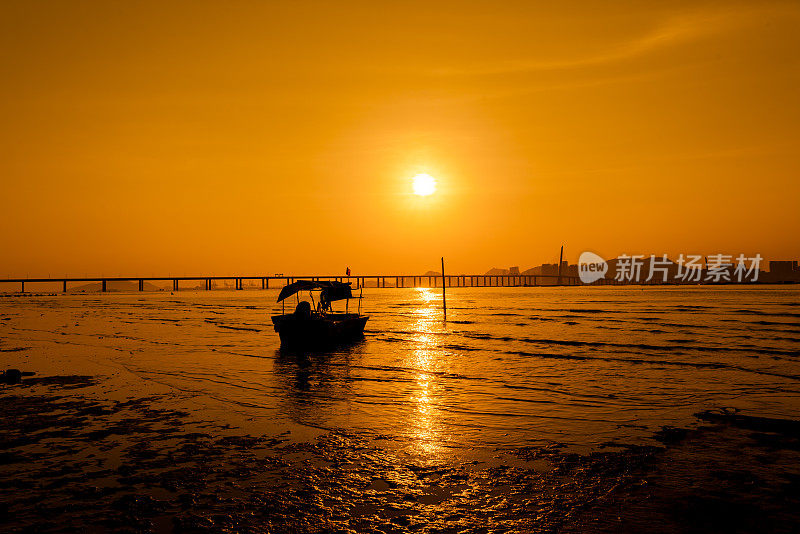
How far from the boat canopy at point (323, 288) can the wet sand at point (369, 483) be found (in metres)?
20.5

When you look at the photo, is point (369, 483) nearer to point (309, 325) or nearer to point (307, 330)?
point (309, 325)

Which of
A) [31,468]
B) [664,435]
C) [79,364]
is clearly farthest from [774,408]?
[79,364]

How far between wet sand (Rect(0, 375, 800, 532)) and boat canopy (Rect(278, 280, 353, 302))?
67.1 feet

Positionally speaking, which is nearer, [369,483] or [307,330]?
[369,483]

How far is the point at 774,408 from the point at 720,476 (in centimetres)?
851

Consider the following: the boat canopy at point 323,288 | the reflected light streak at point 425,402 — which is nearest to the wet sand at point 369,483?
the reflected light streak at point 425,402

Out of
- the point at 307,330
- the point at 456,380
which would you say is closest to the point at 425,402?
the point at 456,380

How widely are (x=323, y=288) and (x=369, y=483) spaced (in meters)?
27.2

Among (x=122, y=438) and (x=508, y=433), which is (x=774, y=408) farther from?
(x=122, y=438)

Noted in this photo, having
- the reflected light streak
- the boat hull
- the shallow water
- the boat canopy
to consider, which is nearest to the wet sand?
the reflected light streak

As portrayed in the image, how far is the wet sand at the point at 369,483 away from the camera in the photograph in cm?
902

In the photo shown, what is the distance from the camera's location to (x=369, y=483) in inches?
428

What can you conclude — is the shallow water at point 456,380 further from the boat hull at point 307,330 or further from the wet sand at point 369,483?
the boat hull at point 307,330

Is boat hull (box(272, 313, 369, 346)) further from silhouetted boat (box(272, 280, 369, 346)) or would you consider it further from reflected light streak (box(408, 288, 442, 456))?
reflected light streak (box(408, 288, 442, 456))
